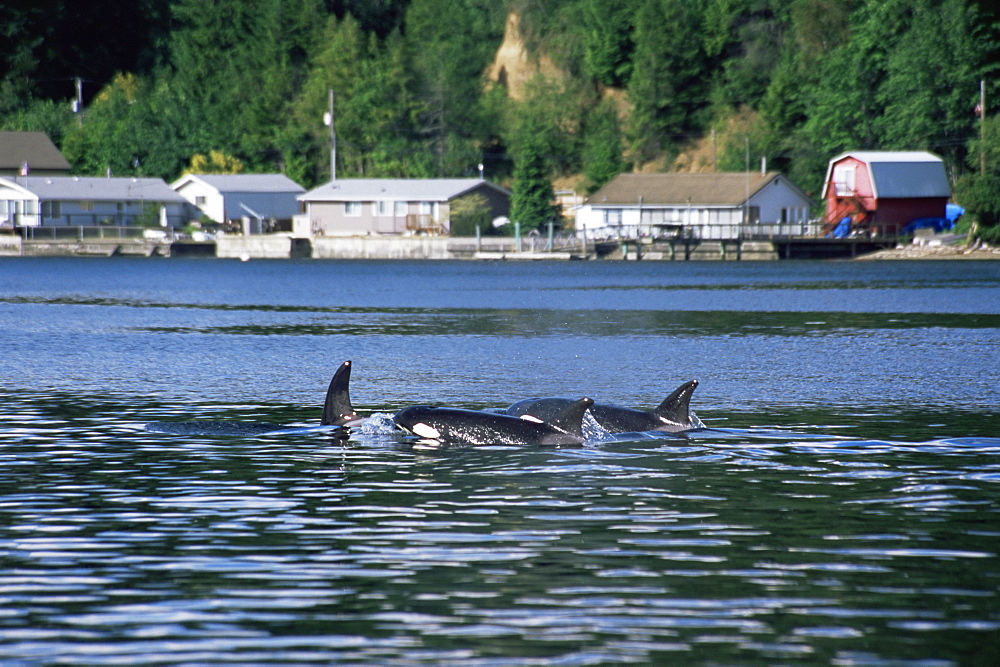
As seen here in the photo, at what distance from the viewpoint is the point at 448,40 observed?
16662 centimetres

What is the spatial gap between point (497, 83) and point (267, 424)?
466 ft

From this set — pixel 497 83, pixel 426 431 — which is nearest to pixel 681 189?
pixel 497 83

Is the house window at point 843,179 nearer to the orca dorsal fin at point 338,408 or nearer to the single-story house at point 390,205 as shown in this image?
the single-story house at point 390,205

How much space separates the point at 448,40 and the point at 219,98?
2725 centimetres

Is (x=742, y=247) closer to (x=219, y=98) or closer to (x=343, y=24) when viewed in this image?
(x=343, y=24)

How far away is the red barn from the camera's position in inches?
4609

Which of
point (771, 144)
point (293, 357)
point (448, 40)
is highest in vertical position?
point (448, 40)

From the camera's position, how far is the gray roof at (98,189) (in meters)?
143

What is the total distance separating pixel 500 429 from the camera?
20.4m

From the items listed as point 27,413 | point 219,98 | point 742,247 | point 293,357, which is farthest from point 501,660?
point 219,98

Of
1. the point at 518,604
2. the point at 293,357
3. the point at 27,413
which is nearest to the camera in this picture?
the point at 518,604

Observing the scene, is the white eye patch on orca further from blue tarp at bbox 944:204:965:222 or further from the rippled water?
blue tarp at bbox 944:204:965:222

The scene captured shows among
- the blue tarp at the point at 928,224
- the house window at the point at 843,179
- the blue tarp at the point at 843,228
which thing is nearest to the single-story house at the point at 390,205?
the house window at the point at 843,179

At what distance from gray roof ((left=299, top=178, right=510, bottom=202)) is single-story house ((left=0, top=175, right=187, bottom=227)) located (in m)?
15.7
